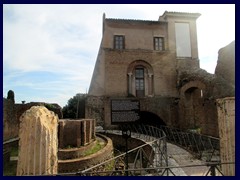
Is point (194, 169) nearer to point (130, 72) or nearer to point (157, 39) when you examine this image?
point (130, 72)

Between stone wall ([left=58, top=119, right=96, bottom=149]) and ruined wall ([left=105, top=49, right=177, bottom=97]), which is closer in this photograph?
stone wall ([left=58, top=119, right=96, bottom=149])

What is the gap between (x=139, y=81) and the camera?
17562mm

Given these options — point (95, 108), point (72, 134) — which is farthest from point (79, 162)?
point (95, 108)

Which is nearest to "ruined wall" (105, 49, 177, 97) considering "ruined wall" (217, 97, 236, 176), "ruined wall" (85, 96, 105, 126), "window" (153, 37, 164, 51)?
"window" (153, 37, 164, 51)

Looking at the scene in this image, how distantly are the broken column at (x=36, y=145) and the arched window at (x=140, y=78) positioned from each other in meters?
14.0

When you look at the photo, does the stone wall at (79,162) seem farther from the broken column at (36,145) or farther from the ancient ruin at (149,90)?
the broken column at (36,145)

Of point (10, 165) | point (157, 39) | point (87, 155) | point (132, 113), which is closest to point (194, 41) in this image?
point (157, 39)

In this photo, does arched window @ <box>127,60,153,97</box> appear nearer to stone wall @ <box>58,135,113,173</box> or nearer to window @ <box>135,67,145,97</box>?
window @ <box>135,67,145,97</box>

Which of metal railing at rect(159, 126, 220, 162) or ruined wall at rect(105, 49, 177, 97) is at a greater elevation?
ruined wall at rect(105, 49, 177, 97)

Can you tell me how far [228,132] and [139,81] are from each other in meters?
13.8

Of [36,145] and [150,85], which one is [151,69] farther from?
[36,145]

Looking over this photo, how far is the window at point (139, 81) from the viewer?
688 inches

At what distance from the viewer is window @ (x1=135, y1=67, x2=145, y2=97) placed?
17469 millimetres

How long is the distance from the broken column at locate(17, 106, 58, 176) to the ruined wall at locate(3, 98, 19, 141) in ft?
40.7
